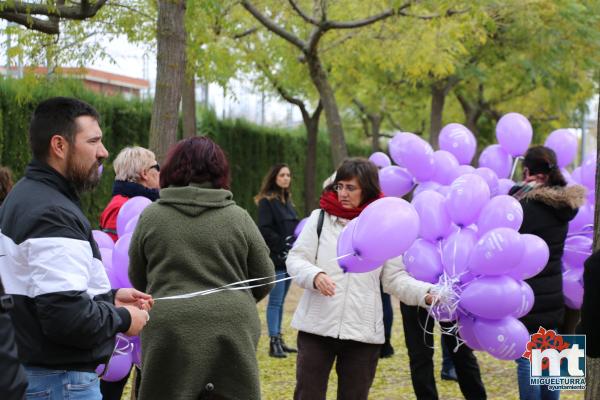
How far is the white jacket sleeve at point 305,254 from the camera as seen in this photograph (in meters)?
4.43

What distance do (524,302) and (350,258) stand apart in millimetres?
1323

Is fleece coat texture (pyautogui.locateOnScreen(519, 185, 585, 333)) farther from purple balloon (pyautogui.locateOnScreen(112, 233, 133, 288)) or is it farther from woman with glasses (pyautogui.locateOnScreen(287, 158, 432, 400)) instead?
purple balloon (pyautogui.locateOnScreen(112, 233, 133, 288))

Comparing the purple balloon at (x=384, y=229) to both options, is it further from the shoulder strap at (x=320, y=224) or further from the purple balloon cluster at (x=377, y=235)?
the shoulder strap at (x=320, y=224)

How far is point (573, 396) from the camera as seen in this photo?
693 cm

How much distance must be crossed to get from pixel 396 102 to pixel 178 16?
575 inches

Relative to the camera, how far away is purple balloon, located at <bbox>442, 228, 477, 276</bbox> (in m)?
4.96

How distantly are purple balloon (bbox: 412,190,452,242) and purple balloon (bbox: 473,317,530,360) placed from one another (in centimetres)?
62

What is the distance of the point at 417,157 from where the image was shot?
6.36 meters

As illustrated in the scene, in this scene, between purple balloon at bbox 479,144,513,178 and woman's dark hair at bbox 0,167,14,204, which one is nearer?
woman's dark hair at bbox 0,167,14,204

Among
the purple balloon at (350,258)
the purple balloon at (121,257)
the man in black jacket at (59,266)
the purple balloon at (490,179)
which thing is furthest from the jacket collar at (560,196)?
the man in black jacket at (59,266)

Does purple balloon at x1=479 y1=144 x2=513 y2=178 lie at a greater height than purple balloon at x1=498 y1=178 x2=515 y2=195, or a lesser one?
greater

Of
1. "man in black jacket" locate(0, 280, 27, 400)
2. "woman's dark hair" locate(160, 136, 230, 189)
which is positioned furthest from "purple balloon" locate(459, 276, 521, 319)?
"man in black jacket" locate(0, 280, 27, 400)

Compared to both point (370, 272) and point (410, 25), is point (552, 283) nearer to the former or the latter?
point (370, 272)

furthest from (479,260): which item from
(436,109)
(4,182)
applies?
(436,109)
